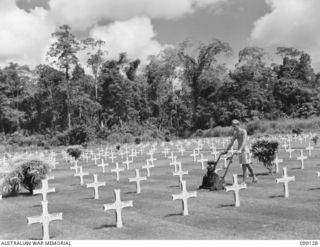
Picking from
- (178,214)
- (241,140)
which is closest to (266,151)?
(241,140)

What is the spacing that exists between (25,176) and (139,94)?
2279 inches

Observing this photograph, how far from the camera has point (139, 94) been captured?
241 feet

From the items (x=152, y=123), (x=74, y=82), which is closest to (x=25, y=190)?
(x=74, y=82)

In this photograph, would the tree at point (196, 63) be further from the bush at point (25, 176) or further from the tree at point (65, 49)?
the bush at point (25, 176)

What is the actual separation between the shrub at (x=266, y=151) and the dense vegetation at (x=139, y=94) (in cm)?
4197

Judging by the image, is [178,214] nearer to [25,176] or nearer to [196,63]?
[25,176]

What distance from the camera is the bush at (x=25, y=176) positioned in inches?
613

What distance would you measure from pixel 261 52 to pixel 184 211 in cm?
6224

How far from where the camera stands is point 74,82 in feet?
214

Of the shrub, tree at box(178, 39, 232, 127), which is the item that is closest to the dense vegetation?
tree at box(178, 39, 232, 127)

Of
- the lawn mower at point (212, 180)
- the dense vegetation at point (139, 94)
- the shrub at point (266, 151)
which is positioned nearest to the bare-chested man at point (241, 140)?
the lawn mower at point (212, 180)

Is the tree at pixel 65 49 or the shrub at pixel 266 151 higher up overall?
the tree at pixel 65 49

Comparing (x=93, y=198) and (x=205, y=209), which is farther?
(x=93, y=198)

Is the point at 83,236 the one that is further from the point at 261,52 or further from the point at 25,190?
the point at 261,52
